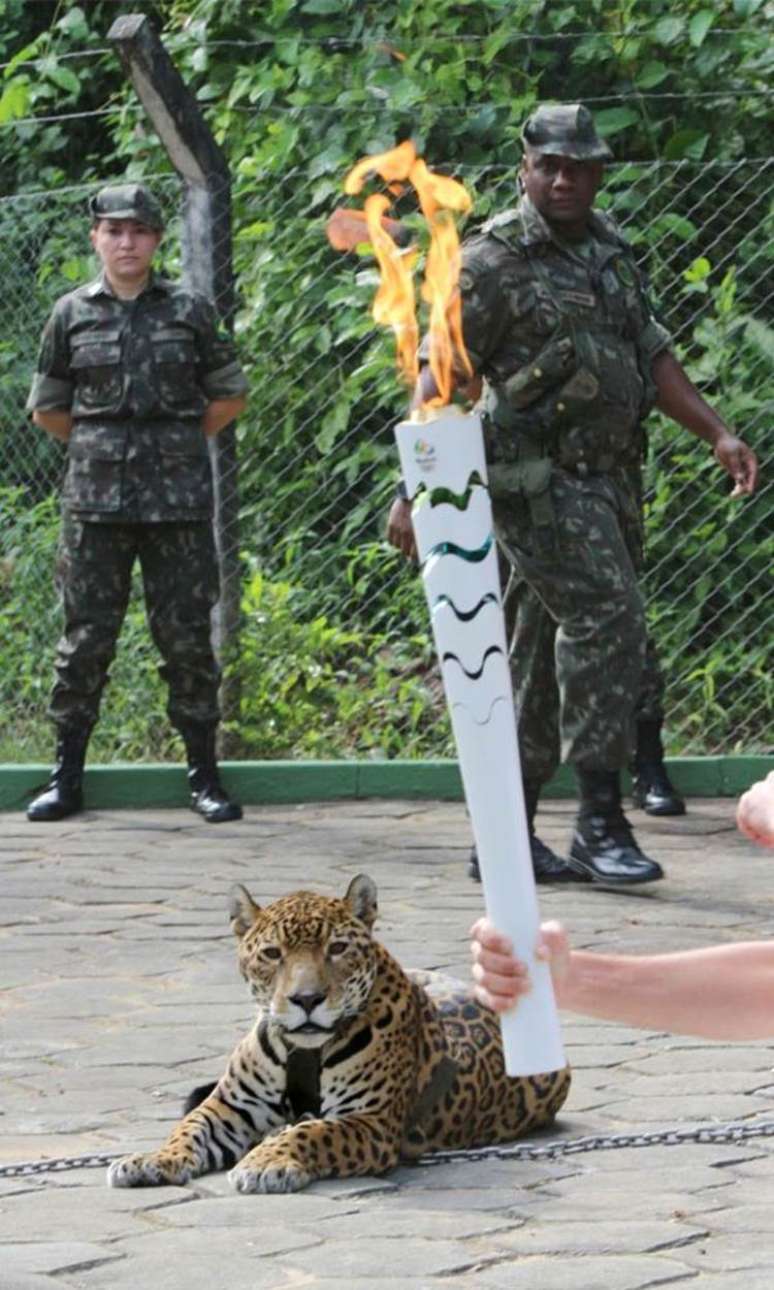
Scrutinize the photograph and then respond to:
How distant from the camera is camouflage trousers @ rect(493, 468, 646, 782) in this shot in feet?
29.1

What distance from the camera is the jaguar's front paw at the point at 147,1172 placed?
5531mm

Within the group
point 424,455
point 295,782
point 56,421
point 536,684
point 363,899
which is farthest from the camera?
point 295,782

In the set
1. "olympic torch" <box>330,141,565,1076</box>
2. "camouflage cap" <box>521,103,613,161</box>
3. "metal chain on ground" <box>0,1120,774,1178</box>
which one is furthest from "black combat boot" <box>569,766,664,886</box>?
"olympic torch" <box>330,141,565,1076</box>

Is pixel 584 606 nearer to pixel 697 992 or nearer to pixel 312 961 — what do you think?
pixel 312 961

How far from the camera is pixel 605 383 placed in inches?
349

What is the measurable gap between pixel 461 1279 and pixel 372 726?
729 centimetres

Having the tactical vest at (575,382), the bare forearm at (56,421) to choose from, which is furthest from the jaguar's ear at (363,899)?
the bare forearm at (56,421)

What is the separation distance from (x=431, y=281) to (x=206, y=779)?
24.8 ft

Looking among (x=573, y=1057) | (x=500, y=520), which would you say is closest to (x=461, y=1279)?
(x=573, y=1057)

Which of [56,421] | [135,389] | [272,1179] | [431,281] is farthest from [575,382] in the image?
[431,281]

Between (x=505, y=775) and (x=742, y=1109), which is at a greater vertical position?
(x=505, y=775)

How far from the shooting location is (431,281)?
3.70 meters

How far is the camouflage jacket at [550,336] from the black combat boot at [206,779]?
2.59 m

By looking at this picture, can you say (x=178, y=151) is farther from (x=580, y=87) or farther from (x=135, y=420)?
(x=580, y=87)
